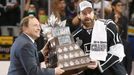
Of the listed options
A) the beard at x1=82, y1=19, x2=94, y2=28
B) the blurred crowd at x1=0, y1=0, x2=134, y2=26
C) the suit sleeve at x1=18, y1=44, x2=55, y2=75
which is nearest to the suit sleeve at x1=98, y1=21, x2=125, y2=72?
the beard at x1=82, y1=19, x2=94, y2=28

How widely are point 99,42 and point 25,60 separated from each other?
0.86m

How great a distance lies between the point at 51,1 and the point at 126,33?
1.84m

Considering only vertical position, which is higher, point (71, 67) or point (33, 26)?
point (33, 26)

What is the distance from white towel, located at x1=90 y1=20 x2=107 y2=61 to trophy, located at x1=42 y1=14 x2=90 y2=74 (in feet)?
0.66

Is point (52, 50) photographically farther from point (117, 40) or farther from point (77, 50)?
point (117, 40)

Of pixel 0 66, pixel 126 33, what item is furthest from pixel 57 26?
pixel 126 33

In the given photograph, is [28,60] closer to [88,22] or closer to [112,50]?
[88,22]

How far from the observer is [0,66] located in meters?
8.30

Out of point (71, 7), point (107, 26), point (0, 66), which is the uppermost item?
point (107, 26)

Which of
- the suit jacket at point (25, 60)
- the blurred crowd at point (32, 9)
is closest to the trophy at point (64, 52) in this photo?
the suit jacket at point (25, 60)

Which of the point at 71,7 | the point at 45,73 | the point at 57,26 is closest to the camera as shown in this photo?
the point at 45,73

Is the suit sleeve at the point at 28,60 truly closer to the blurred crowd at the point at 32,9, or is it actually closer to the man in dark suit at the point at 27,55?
the man in dark suit at the point at 27,55

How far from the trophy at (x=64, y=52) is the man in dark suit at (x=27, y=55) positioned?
111mm

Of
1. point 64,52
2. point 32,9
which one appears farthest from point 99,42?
point 32,9
